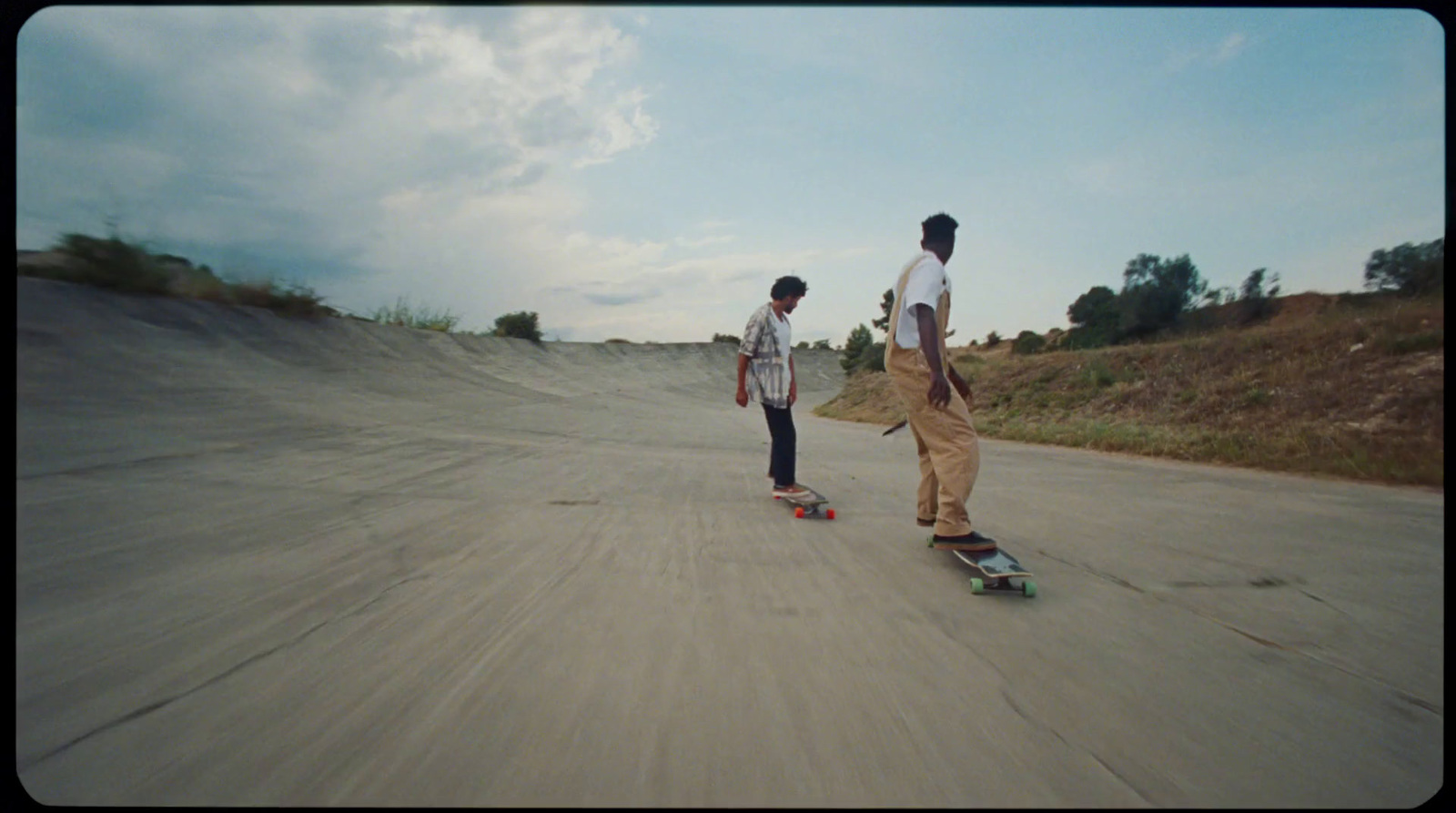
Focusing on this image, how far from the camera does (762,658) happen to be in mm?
2035

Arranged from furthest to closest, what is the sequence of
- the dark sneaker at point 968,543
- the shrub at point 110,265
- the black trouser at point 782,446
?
the shrub at point 110,265
the black trouser at point 782,446
the dark sneaker at point 968,543

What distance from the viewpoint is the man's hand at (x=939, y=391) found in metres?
3.04

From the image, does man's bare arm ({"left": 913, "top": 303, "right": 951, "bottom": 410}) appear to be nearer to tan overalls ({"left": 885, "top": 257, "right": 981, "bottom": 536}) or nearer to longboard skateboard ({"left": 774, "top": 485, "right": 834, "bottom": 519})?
tan overalls ({"left": 885, "top": 257, "right": 981, "bottom": 536})

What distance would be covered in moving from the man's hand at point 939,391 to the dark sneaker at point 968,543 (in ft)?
2.11

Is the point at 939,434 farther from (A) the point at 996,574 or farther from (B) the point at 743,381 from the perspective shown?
(B) the point at 743,381

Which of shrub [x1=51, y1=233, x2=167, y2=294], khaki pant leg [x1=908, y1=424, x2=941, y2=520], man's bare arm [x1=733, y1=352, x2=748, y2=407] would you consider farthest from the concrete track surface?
shrub [x1=51, y1=233, x2=167, y2=294]

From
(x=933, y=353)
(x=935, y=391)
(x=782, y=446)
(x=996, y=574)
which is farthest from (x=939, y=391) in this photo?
(x=782, y=446)

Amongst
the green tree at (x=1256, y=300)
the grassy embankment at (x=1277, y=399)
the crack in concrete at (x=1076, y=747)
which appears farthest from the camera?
the green tree at (x=1256, y=300)

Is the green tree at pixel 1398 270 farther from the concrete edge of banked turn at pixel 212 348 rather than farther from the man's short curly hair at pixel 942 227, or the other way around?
the concrete edge of banked turn at pixel 212 348

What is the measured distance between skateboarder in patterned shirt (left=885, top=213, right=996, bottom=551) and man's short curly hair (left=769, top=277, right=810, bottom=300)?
5.66 ft

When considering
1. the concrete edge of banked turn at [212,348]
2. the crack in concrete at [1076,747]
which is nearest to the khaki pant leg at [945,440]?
the crack in concrete at [1076,747]

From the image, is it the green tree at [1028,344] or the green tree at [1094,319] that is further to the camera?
the green tree at [1028,344]

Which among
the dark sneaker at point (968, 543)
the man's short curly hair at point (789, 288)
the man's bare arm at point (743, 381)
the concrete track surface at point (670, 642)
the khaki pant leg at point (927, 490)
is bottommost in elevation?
the concrete track surface at point (670, 642)

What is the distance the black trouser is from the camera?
4688mm
